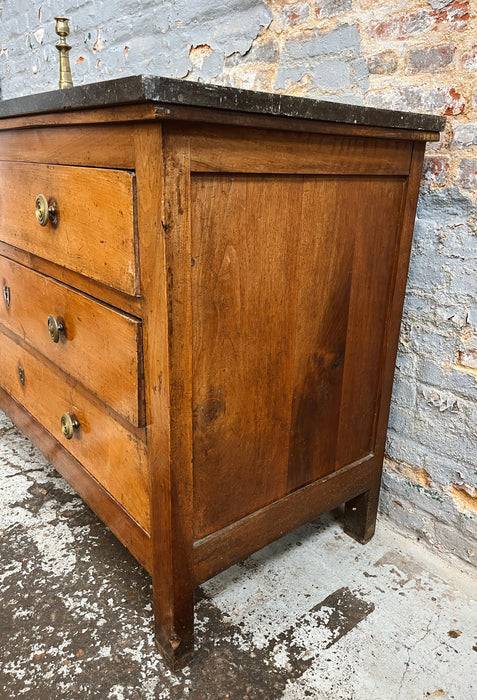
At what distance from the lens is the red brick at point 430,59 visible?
3.69 ft

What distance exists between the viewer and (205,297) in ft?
2.89

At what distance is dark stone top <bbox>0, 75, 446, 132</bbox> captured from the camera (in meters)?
0.70

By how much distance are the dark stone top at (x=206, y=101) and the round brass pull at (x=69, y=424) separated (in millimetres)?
635

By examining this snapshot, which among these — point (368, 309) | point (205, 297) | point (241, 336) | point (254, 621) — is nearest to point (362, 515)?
point (254, 621)

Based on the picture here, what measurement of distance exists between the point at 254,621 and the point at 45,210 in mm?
953

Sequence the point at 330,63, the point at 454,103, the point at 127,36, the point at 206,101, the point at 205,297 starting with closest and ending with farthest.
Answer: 1. the point at 206,101
2. the point at 205,297
3. the point at 454,103
4. the point at 330,63
5. the point at 127,36

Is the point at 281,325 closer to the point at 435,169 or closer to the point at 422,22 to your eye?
the point at 435,169

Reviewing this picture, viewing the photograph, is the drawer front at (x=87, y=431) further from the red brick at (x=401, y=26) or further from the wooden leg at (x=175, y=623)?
the red brick at (x=401, y=26)

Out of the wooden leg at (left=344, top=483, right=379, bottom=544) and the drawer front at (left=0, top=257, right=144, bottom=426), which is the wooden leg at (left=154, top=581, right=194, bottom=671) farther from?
the wooden leg at (left=344, top=483, right=379, bottom=544)

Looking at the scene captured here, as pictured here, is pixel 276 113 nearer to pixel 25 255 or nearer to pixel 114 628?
pixel 25 255

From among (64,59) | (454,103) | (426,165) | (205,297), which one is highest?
(64,59)

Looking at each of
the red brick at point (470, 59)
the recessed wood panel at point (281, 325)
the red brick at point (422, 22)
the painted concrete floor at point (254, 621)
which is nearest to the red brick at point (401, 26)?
the red brick at point (422, 22)

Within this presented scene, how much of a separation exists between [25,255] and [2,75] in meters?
2.09

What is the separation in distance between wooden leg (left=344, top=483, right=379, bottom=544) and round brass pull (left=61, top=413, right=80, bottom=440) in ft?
2.37
